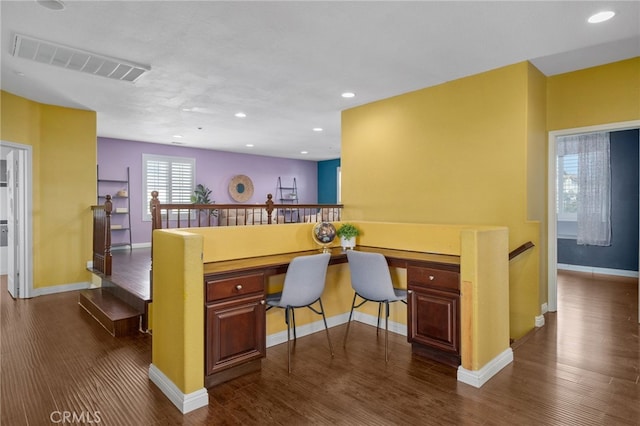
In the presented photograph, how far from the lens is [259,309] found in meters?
2.84

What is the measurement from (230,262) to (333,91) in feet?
8.73

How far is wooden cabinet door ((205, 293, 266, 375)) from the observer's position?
2599 millimetres

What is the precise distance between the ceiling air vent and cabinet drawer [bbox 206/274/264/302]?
8.25 ft

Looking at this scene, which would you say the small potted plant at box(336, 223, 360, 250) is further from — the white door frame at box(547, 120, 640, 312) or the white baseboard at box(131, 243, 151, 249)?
the white baseboard at box(131, 243, 151, 249)

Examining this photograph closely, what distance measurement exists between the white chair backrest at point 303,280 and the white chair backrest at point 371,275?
12.4 inches

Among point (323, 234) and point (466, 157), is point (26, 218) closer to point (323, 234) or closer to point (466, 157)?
Result: point (323, 234)

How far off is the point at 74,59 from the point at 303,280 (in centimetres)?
304

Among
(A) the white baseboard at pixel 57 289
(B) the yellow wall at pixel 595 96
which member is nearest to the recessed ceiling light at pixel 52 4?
(A) the white baseboard at pixel 57 289

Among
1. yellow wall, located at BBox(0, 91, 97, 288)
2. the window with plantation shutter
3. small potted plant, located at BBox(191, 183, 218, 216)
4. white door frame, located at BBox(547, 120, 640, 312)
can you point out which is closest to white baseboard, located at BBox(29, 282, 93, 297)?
yellow wall, located at BBox(0, 91, 97, 288)

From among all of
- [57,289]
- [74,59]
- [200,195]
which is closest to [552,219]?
[74,59]

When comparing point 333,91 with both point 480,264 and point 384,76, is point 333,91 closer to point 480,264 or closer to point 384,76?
point 384,76

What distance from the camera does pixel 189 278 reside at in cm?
239

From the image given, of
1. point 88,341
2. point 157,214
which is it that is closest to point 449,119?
point 157,214

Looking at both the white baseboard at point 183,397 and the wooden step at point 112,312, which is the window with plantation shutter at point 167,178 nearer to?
the wooden step at point 112,312
